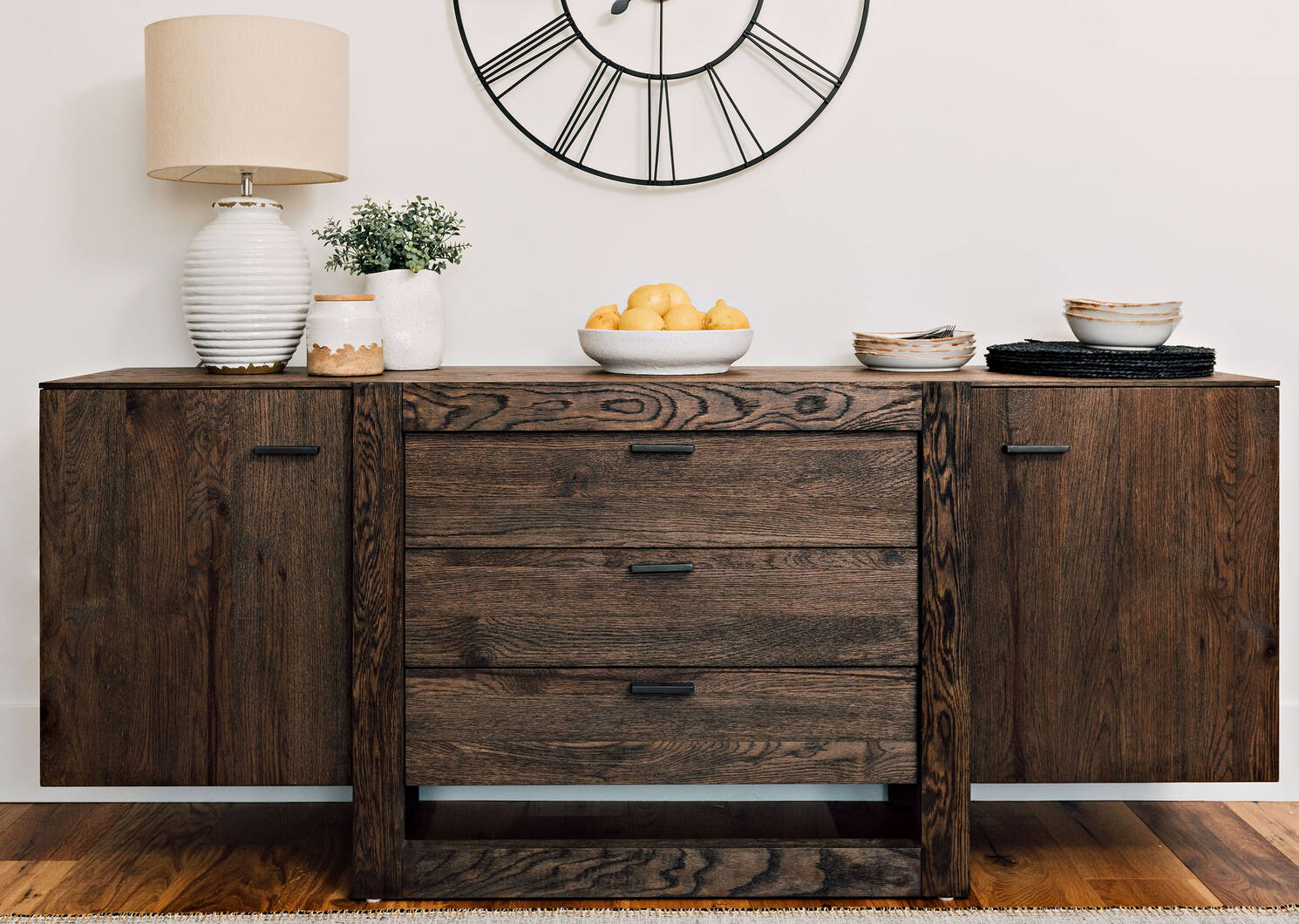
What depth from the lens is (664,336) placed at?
1733 millimetres

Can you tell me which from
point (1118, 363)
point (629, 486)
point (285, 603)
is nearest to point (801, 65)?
point (1118, 363)

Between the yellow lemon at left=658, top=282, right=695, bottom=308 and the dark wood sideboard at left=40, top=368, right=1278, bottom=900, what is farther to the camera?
the yellow lemon at left=658, top=282, right=695, bottom=308

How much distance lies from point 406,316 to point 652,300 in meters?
0.44

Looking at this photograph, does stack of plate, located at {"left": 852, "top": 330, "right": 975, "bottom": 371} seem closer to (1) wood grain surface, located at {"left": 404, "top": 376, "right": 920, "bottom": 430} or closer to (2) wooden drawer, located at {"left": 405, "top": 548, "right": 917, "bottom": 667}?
(1) wood grain surface, located at {"left": 404, "top": 376, "right": 920, "bottom": 430}

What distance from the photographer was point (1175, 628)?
173 cm

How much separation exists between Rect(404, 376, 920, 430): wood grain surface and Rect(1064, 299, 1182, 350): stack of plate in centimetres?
45

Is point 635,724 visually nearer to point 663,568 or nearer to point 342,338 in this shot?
point 663,568

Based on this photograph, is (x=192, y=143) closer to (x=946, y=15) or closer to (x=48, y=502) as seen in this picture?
(x=48, y=502)

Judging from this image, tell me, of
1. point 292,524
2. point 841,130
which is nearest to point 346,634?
point 292,524

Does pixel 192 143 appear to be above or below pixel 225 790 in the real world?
above

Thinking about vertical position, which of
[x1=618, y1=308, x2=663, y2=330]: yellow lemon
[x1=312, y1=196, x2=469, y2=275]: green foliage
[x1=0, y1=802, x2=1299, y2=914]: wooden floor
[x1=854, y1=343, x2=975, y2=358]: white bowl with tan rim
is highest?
[x1=312, y1=196, x2=469, y2=275]: green foliage

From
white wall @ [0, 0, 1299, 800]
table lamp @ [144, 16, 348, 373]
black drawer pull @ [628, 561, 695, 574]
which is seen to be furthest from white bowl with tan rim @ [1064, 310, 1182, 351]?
table lamp @ [144, 16, 348, 373]

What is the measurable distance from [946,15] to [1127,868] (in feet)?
5.31

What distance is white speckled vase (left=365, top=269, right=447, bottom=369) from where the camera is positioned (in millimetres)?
1879
